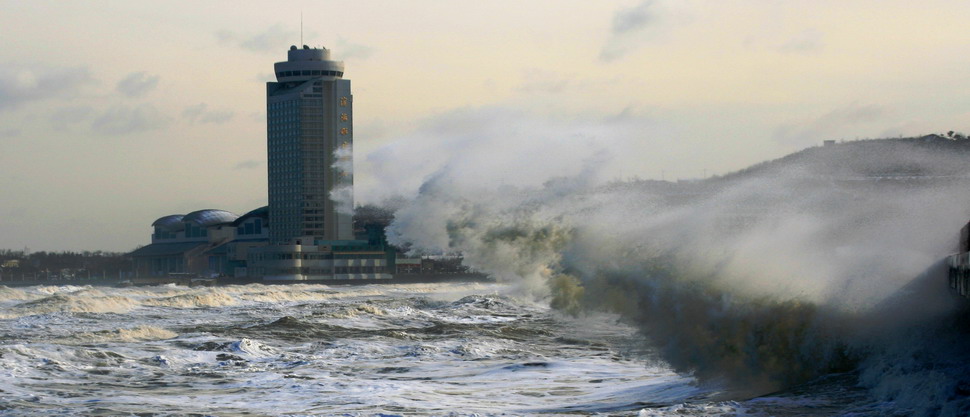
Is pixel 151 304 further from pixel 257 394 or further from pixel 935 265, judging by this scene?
pixel 935 265

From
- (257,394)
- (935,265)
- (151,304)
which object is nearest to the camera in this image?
(935,265)

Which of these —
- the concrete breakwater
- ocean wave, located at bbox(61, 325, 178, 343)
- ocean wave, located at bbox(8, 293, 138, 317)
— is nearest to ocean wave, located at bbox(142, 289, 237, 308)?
ocean wave, located at bbox(8, 293, 138, 317)

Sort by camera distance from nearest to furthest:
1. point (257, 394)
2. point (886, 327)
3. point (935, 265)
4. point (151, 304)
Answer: point (886, 327)
point (935, 265)
point (257, 394)
point (151, 304)

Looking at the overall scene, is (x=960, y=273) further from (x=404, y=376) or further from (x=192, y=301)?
(x=192, y=301)

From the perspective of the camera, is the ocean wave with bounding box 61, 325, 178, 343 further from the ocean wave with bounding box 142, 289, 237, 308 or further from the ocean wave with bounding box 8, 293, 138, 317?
the ocean wave with bounding box 142, 289, 237, 308

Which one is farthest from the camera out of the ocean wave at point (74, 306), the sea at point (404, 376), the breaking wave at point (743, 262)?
the ocean wave at point (74, 306)

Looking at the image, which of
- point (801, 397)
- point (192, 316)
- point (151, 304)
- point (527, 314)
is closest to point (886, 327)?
point (801, 397)

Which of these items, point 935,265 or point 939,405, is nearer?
point 939,405

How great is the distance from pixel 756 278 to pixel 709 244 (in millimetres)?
4209

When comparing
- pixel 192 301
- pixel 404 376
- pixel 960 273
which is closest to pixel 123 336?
pixel 404 376

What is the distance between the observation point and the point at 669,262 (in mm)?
35375

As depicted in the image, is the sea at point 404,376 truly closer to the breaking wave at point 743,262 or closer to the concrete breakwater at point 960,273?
the breaking wave at point 743,262

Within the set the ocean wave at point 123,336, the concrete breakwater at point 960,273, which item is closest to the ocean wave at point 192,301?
the ocean wave at point 123,336

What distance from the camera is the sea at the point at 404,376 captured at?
25266 millimetres
